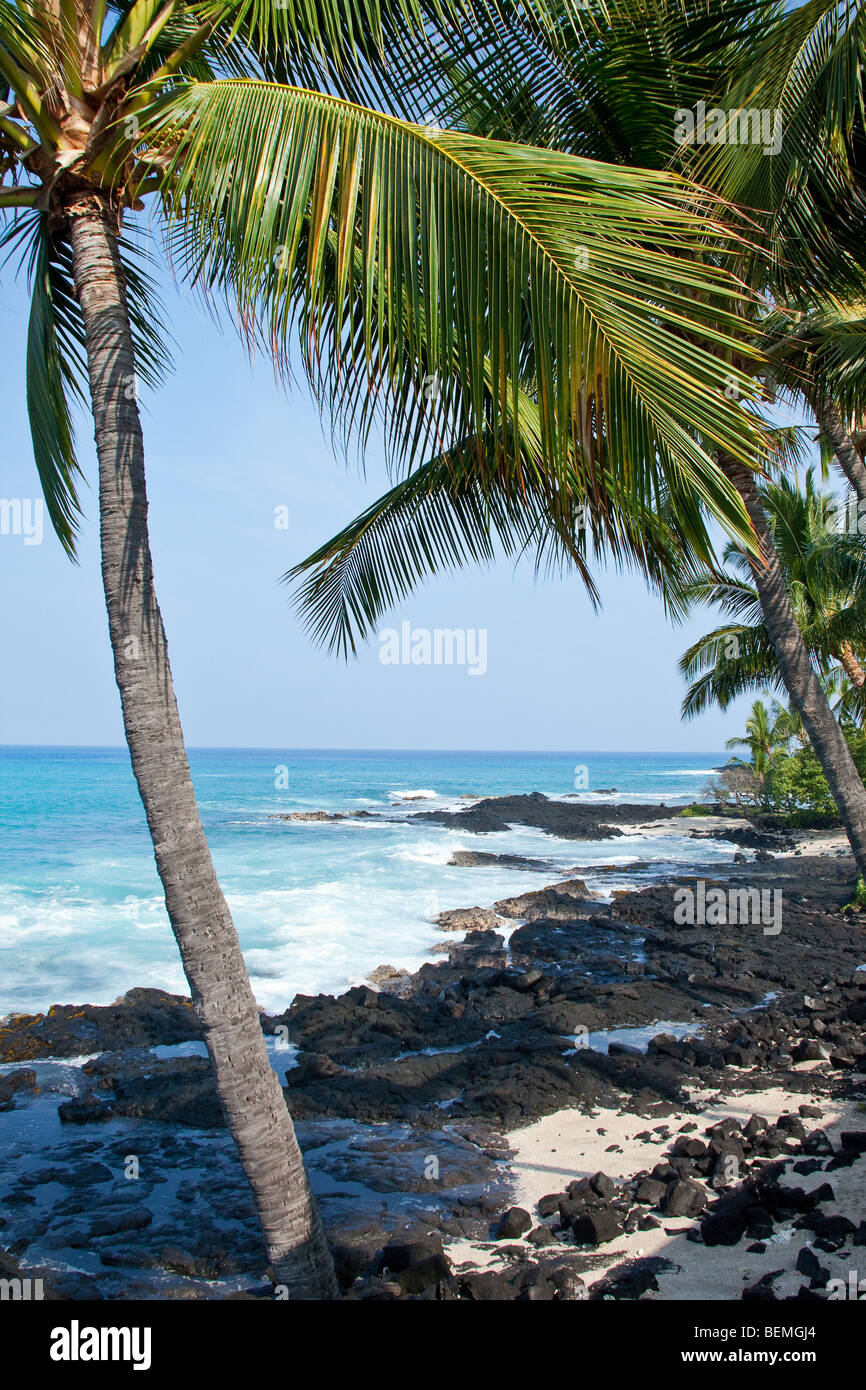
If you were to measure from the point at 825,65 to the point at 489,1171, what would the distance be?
7891 millimetres

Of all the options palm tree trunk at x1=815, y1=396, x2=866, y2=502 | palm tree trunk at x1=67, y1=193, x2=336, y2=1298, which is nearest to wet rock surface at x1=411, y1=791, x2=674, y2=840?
palm tree trunk at x1=815, y1=396, x2=866, y2=502

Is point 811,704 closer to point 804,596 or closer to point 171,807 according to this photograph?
point 171,807

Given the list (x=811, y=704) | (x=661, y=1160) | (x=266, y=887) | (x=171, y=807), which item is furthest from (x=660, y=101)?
(x=266, y=887)

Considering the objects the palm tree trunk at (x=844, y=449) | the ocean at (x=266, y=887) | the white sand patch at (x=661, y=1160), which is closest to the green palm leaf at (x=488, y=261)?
the white sand patch at (x=661, y=1160)

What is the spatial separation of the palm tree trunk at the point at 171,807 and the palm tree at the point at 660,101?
202cm

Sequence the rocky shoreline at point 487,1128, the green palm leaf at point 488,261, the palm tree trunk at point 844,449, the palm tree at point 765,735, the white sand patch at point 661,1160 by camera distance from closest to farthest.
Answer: the green palm leaf at point 488,261, the white sand patch at point 661,1160, the rocky shoreline at point 487,1128, the palm tree trunk at point 844,449, the palm tree at point 765,735

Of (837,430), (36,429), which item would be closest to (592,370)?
(36,429)

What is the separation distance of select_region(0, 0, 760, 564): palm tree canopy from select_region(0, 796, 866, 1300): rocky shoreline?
418 centimetres

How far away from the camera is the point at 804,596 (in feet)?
68.3

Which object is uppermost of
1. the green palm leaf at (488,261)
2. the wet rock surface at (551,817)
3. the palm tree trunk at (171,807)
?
the green palm leaf at (488,261)

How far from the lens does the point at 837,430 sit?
8.94m

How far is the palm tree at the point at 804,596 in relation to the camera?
1728cm

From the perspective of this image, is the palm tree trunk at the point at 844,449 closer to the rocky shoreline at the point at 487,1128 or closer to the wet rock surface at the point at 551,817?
the rocky shoreline at the point at 487,1128

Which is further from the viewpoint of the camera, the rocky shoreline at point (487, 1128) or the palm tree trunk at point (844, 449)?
the palm tree trunk at point (844, 449)
